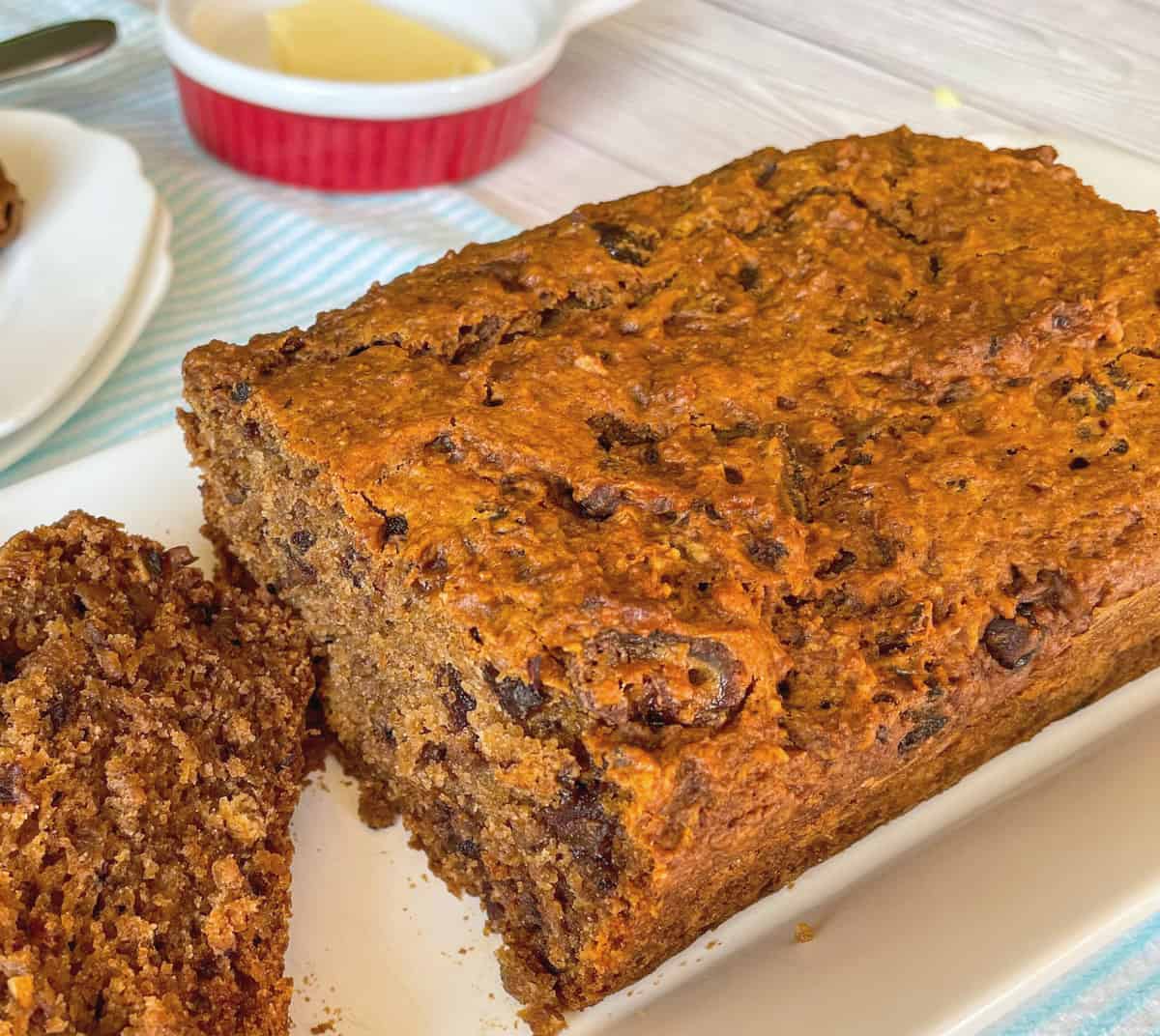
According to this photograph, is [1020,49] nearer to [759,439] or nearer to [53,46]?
[53,46]

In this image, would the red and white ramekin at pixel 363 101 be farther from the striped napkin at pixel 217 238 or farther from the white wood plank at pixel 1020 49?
the white wood plank at pixel 1020 49

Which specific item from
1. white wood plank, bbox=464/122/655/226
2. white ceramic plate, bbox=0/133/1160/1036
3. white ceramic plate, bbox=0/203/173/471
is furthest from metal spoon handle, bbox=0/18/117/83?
white ceramic plate, bbox=0/133/1160/1036

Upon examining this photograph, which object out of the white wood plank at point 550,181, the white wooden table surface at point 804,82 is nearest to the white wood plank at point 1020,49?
the white wooden table surface at point 804,82

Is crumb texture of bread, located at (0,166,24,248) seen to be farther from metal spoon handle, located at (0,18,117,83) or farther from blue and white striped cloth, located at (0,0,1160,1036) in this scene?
metal spoon handle, located at (0,18,117,83)

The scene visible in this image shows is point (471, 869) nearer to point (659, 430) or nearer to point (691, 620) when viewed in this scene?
point (691, 620)

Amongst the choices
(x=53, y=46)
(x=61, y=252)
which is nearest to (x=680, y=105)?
(x=53, y=46)
